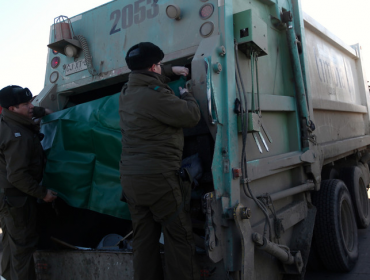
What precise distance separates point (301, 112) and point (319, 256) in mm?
1366

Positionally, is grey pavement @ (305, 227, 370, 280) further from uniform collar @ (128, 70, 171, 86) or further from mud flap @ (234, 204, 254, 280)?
uniform collar @ (128, 70, 171, 86)

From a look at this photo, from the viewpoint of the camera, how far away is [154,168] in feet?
6.55

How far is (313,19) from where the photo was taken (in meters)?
3.87

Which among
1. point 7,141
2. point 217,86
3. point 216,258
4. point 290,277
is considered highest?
point 217,86

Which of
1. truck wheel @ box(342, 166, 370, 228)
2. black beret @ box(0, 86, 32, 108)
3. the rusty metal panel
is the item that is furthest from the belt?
truck wheel @ box(342, 166, 370, 228)

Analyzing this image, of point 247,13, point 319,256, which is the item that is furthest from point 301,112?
point 319,256

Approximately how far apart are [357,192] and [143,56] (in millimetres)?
3419

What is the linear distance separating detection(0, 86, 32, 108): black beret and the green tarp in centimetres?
33

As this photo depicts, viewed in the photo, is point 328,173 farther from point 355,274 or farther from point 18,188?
point 18,188

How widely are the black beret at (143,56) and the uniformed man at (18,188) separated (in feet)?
3.33

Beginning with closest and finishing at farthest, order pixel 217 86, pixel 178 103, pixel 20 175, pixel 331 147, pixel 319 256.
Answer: pixel 178 103 < pixel 217 86 < pixel 20 175 < pixel 319 256 < pixel 331 147

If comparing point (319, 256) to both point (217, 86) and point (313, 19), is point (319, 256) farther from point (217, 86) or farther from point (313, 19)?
point (313, 19)

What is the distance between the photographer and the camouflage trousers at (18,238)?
2465 millimetres

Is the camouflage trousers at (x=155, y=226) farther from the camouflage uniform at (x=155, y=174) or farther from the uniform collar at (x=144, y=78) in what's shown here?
the uniform collar at (x=144, y=78)
